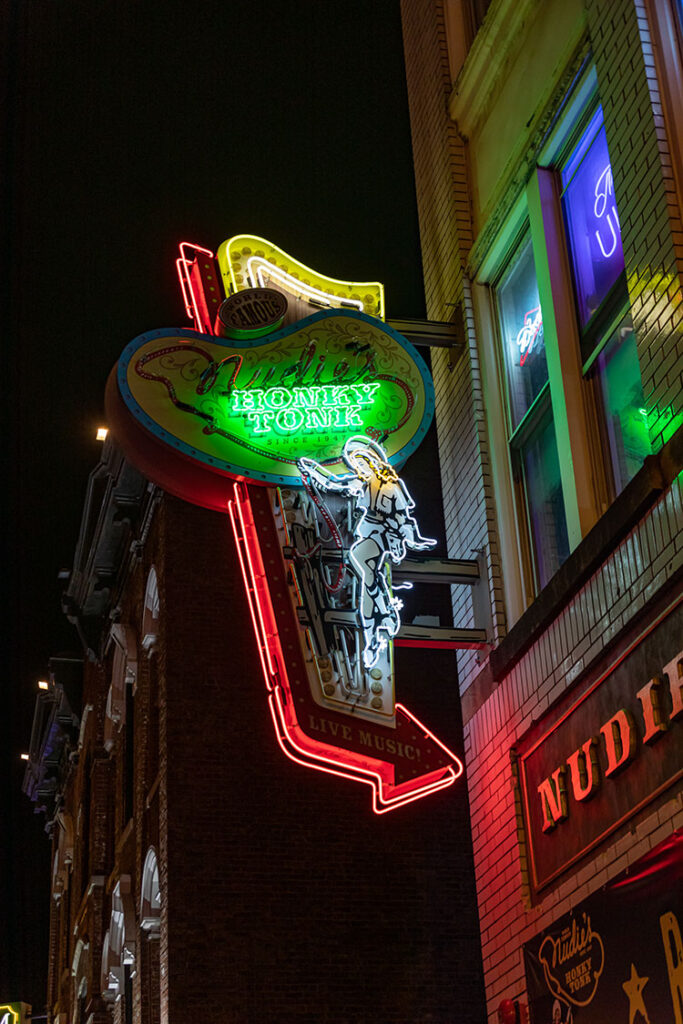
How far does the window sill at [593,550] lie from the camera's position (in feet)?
23.8

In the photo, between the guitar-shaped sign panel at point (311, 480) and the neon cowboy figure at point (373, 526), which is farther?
the neon cowboy figure at point (373, 526)

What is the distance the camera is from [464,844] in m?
16.6

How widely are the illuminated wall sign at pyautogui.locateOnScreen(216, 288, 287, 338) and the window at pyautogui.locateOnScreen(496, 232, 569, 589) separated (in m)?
1.85

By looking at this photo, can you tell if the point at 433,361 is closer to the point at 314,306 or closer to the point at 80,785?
the point at 314,306

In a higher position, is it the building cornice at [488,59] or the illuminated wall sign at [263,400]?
the building cornice at [488,59]

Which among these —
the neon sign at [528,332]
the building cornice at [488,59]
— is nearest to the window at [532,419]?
the neon sign at [528,332]

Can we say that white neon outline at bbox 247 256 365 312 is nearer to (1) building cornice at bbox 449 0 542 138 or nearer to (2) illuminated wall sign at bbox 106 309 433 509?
(2) illuminated wall sign at bbox 106 309 433 509

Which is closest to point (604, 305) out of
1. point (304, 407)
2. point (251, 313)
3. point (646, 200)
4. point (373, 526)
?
point (646, 200)

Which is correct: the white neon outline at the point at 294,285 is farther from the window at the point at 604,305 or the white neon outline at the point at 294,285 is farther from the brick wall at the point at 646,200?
the brick wall at the point at 646,200

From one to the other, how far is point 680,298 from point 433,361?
191 inches

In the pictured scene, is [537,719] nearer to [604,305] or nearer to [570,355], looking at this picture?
[570,355]

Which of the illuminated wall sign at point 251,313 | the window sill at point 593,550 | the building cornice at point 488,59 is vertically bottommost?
the window sill at point 593,550

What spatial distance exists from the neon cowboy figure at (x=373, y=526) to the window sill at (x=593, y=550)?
2.76 feet

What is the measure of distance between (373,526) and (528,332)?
1.97 meters
